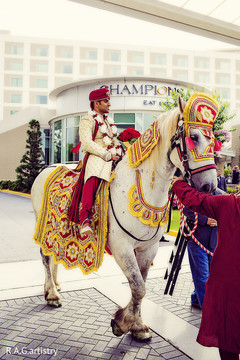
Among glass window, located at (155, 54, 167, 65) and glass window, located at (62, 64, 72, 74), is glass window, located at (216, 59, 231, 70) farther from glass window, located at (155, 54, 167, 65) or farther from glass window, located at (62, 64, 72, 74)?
glass window, located at (62, 64, 72, 74)

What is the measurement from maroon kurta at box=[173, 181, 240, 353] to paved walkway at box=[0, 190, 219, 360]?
92 centimetres

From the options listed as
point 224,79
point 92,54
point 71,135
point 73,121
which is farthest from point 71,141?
point 224,79

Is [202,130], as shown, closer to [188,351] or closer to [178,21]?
[188,351]

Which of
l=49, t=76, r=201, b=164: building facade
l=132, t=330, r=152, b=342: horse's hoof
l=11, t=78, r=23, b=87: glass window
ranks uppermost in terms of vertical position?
l=11, t=78, r=23, b=87: glass window

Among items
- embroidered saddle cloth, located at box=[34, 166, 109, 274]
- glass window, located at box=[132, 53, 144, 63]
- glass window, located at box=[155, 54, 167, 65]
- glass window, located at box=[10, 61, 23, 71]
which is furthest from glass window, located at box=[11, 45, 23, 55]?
embroidered saddle cloth, located at box=[34, 166, 109, 274]

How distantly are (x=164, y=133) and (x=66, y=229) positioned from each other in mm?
1537

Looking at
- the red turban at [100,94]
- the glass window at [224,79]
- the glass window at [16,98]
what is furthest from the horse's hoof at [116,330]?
the glass window at [224,79]

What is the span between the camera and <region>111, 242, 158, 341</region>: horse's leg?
114 inches

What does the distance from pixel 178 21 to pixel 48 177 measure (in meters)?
3.34

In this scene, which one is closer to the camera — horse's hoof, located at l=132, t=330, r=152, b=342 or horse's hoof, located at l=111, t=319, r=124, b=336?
horse's hoof, located at l=111, t=319, r=124, b=336

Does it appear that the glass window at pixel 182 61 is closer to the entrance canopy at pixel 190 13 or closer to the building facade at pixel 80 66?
the building facade at pixel 80 66

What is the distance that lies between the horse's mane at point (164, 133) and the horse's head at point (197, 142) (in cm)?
9

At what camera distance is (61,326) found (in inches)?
133

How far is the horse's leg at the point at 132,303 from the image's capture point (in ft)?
9.53
